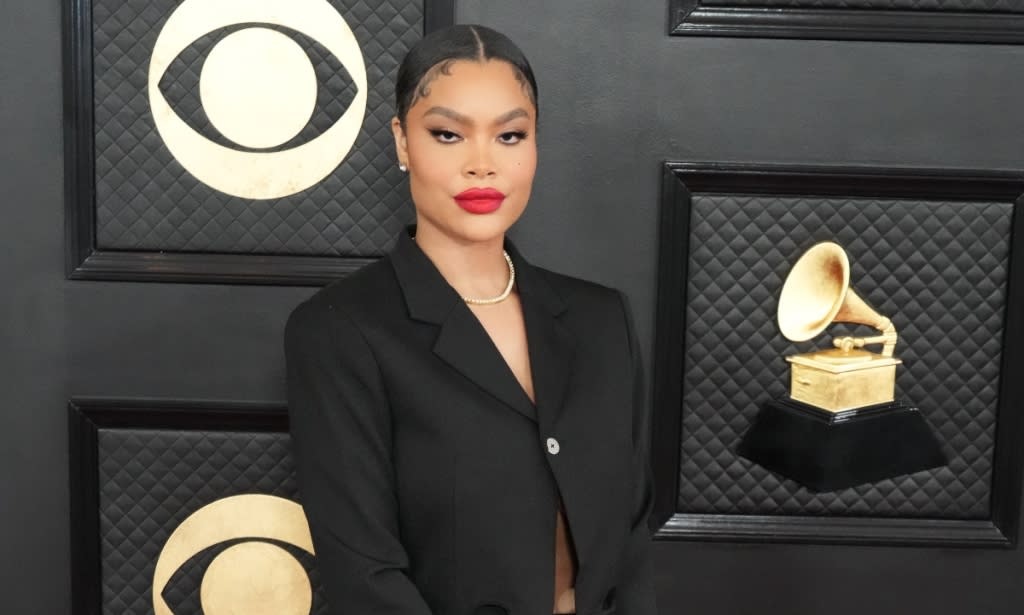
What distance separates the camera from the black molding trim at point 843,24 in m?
1.86

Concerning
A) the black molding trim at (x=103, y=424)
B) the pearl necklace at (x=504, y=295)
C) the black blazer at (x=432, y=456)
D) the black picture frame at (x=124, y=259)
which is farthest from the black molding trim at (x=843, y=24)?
the black molding trim at (x=103, y=424)

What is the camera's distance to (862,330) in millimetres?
1956

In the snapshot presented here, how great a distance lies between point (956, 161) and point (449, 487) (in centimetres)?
117

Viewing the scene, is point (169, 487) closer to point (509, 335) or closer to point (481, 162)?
point (509, 335)

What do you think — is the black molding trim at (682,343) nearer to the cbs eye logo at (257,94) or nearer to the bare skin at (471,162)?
the bare skin at (471,162)

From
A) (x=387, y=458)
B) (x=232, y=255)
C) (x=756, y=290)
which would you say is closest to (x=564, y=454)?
(x=387, y=458)

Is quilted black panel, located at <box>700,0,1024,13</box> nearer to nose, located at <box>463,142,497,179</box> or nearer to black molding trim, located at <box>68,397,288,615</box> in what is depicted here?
nose, located at <box>463,142,497,179</box>

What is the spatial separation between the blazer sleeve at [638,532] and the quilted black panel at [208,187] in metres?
0.58

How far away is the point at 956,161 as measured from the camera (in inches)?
74.8

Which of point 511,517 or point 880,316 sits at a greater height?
point 880,316

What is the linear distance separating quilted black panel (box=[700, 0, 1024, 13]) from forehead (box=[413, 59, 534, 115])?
64 cm

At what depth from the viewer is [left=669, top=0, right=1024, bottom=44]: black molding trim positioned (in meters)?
1.86

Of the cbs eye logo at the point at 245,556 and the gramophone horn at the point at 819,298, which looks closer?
the gramophone horn at the point at 819,298

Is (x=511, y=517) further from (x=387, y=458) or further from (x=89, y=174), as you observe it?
(x=89, y=174)
